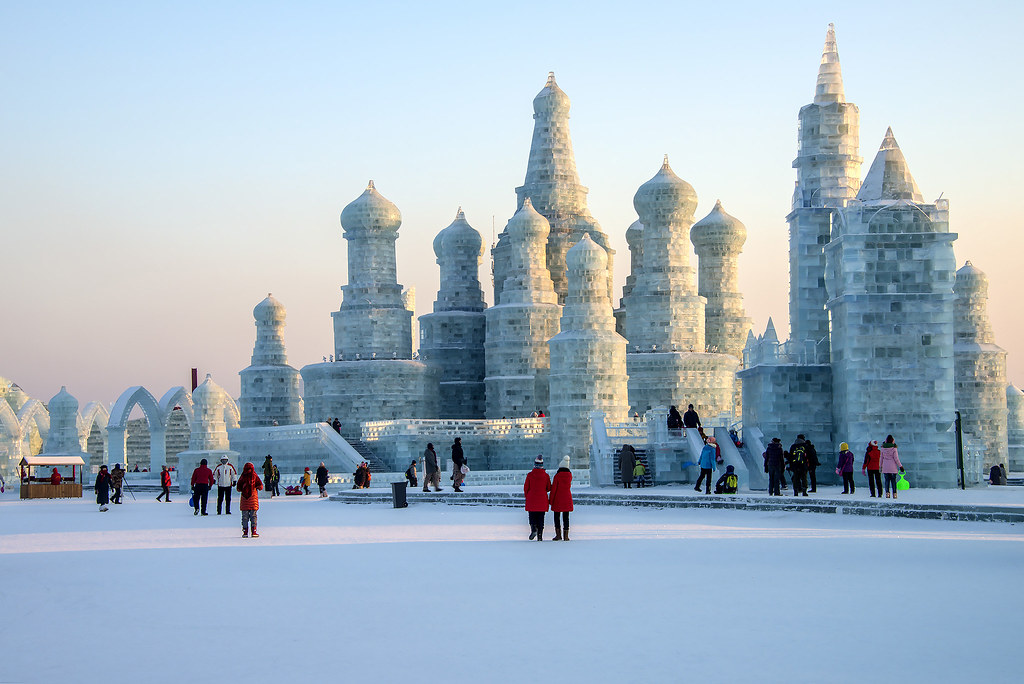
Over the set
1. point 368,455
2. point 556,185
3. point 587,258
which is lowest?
point 368,455

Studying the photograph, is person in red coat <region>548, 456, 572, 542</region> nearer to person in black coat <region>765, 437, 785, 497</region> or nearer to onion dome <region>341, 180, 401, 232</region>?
person in black coat <region>765, 437, 785, 497</region>

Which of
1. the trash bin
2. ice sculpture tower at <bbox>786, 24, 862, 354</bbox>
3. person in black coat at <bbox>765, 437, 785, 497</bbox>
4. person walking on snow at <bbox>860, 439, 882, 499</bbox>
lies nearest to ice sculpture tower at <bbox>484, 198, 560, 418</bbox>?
Result: ice sculpture tower at <bbox>786, 24, 862, 354</bbox>

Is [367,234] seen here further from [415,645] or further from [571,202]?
[415,645]

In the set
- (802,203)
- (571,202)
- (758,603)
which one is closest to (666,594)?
(758,603)

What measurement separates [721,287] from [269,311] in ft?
57.9

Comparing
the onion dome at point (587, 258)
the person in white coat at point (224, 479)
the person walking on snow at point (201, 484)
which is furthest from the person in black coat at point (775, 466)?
the onion dome at point (587, 258)

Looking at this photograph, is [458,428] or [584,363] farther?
[458,428]

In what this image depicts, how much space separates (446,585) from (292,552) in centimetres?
415

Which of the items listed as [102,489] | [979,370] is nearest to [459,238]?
[979,370]

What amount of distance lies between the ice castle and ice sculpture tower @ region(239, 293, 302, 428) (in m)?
0.08

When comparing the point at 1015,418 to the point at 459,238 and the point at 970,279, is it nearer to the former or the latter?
the point at 970,279

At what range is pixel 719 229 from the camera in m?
49.0

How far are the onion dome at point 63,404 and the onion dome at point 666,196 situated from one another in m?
21.1

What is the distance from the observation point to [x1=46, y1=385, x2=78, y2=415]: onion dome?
44344 millimetres
